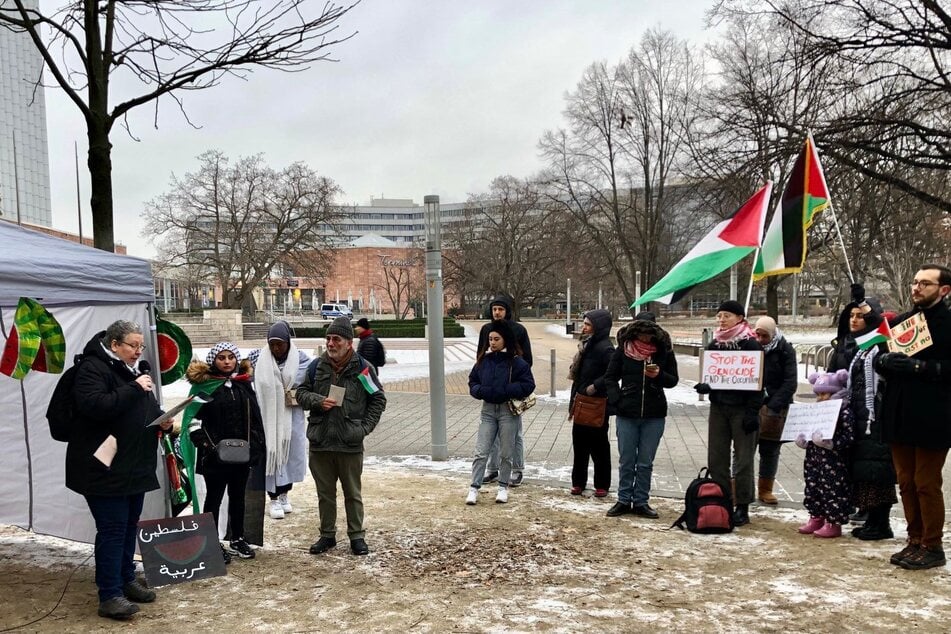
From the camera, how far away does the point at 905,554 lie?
475 cm

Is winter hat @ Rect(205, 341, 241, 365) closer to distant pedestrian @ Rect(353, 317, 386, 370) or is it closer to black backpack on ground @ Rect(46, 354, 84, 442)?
black backpack on ground @ Rect(46, 354, 84, 442)

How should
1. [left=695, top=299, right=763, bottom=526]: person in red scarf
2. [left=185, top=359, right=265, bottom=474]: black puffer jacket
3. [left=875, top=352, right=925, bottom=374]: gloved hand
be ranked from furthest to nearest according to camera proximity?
[left=695, top=299, right=763, bottom=526]: person in red scarf < [left=185, top=359, right=265, bottom=474]: black puffer jacket < [left=875, top=352, right=925, bottom=374]: gloved hand

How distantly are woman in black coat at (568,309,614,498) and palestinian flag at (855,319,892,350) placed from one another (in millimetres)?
2225

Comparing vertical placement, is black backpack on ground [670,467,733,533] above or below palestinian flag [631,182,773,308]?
below

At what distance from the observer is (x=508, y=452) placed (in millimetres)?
6656

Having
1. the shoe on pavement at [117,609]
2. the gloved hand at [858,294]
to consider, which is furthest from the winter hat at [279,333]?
the gloved hand at [858,294]

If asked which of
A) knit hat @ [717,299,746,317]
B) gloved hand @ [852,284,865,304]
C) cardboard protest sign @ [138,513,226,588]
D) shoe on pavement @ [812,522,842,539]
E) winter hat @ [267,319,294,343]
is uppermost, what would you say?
gloved hand @ [852,284,865,304]

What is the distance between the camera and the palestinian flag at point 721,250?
255 inches

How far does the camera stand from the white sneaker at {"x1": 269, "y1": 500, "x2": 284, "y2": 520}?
6109mm

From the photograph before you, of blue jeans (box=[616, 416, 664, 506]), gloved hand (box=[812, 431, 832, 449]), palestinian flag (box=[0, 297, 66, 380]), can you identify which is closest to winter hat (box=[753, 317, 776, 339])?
gloved hand (box=[812, 431, 832, 449])

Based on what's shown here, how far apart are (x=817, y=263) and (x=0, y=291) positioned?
1973 inches

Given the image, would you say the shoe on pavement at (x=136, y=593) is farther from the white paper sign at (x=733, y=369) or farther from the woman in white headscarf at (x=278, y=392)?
the white paper sign at (x=733, y=369)

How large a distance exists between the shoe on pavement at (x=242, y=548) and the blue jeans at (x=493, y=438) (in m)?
2.23

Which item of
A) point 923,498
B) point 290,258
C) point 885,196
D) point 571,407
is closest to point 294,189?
point 290,258
